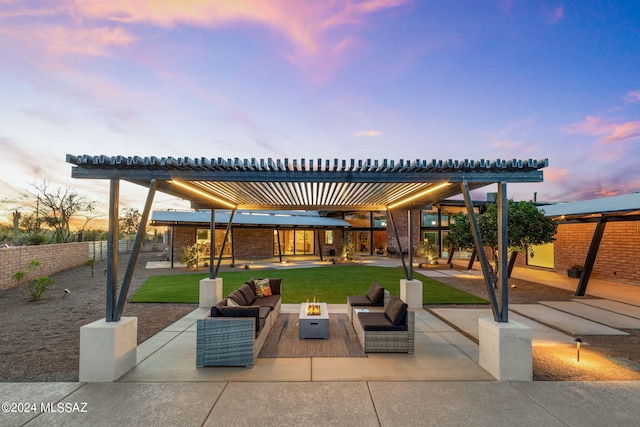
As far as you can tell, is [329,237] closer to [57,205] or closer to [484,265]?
[57,205]

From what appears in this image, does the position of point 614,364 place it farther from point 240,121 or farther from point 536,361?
point 240,121

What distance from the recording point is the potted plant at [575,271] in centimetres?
1566

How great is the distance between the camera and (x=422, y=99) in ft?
49.9

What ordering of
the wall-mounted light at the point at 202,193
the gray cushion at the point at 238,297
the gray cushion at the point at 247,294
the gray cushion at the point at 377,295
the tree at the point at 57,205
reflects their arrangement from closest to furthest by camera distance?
the wall-mounted light at the point at 202,193 < the gray cushion at the point at 238,297 < the gray cushion at the point at 247,294 < the gray cushion at the point at 377,295 < the tree at the point at 57,205

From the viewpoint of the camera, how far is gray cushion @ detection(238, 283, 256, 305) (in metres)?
7.04

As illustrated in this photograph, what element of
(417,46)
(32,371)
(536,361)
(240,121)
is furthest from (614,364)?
(240,121)

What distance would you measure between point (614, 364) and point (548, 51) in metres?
12.5

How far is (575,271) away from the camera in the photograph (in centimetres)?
1569

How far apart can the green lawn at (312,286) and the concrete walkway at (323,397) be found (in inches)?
207

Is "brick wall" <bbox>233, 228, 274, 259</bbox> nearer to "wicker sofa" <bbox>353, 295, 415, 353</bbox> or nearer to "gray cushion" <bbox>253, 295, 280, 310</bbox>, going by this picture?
"gray cushion" <bbox>253, 295, 280, 310</bbox>

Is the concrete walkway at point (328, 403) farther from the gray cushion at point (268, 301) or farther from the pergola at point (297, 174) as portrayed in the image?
the gray cushion at point (268, 301)

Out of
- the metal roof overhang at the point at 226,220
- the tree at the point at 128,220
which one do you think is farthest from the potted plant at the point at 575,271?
the tree at the point at 128,220

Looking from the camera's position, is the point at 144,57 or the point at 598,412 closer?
the point at 598,412

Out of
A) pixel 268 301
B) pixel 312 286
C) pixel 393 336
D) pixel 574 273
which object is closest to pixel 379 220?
pixel 574 273
